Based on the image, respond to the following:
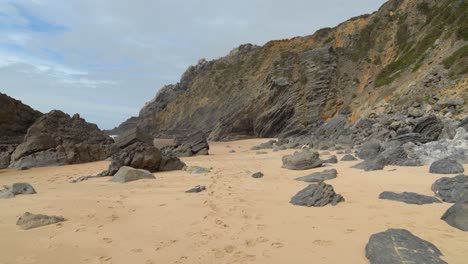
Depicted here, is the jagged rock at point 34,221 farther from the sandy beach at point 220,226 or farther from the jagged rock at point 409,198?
the jagged rock at point 409,198

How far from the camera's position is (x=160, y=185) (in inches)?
395

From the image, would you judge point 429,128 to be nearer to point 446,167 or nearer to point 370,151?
point 370,151

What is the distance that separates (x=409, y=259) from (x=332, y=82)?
124 ft

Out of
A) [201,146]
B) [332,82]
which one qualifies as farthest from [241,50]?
[201,146]

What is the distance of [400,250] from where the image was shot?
4156mm

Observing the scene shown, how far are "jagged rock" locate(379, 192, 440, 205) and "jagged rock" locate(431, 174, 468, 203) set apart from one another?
242mm

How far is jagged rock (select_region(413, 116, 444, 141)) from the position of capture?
47.7ft

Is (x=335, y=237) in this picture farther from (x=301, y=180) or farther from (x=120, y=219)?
(x=301, y=180)

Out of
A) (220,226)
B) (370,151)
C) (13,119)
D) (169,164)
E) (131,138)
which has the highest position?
(13,119)

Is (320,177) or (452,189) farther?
(320,177)

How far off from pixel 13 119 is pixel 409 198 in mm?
24951

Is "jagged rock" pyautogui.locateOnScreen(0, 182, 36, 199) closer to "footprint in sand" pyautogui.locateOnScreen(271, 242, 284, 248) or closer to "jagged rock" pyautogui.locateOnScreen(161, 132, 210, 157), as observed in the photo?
"footprint in sand" pyautogui.locateOnScreen(271, 242, 284, 248)

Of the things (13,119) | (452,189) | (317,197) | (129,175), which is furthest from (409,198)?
(13,119)

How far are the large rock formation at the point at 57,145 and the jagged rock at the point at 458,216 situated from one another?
18440mm
